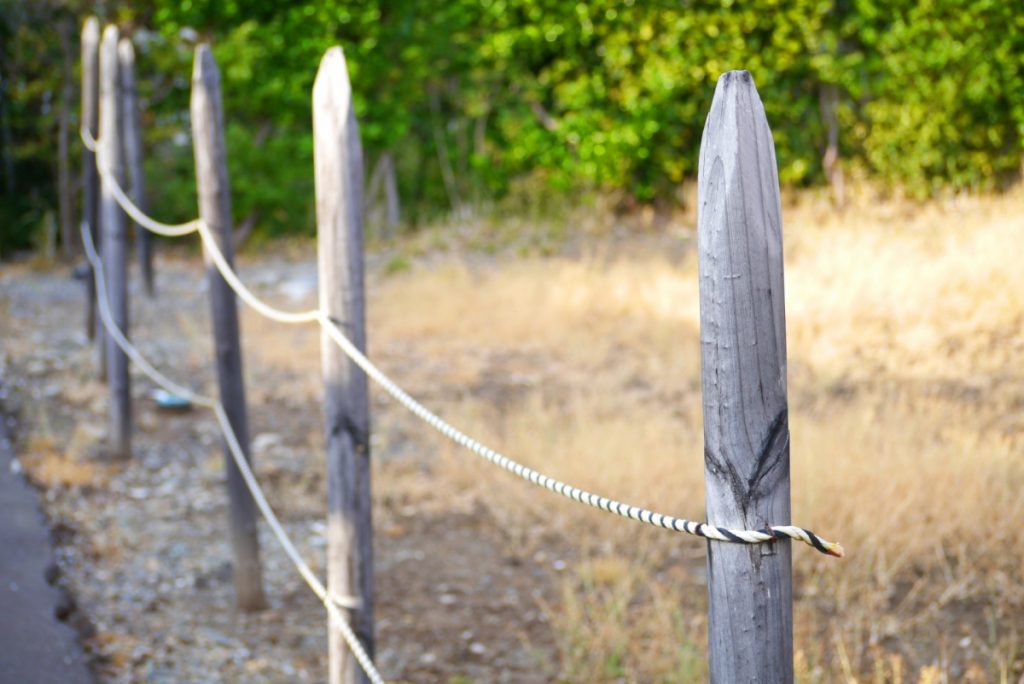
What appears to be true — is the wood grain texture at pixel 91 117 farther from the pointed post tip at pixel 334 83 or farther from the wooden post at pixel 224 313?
the pointed post tip at pixel 334 83

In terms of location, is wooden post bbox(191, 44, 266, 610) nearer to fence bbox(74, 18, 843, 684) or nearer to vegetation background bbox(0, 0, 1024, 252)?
fence bbox(74, 18, 843, 684)

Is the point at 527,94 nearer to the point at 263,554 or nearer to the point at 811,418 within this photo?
the point at 811,418

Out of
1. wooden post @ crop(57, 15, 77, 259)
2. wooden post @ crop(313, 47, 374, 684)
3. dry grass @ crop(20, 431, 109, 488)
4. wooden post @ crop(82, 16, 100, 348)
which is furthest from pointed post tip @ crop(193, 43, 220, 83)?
wooden post @ crop(57, 15, 77, 259)

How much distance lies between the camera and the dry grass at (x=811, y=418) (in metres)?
3.38

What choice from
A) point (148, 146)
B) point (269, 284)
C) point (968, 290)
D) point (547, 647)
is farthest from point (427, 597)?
point (148, 146)

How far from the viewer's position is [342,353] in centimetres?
267

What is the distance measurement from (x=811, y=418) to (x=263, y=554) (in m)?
2.67

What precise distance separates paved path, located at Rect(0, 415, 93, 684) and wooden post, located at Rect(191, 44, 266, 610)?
624 mm

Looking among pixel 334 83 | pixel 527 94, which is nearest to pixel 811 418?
pixel 334 83

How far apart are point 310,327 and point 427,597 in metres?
4.57

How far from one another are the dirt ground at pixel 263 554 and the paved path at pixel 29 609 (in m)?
0.10

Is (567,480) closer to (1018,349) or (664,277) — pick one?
(1018,349)

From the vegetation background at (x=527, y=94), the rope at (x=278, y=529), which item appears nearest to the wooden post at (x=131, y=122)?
the rope at (x=278, y=529)

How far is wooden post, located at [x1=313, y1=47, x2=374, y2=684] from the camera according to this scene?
2.60m
